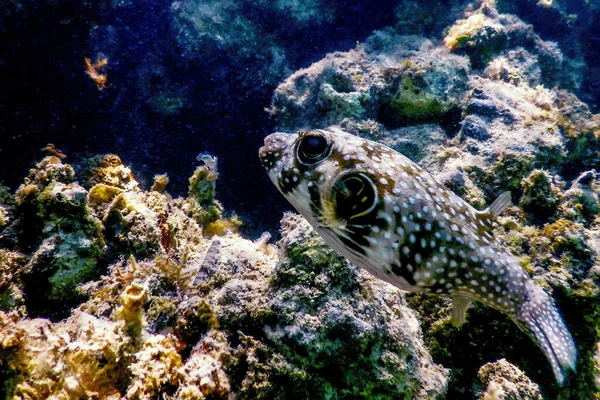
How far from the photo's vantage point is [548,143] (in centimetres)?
600

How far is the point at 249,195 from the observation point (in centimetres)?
906

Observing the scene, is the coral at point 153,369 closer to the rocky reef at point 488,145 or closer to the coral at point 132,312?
the coral at point 132,312

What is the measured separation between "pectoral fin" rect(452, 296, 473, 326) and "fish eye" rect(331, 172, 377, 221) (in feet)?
3.82

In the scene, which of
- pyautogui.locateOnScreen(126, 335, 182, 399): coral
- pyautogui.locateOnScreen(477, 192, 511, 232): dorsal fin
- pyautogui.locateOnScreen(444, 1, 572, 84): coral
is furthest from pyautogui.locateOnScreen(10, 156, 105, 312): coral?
pyautogui.locateOnScreen(444, 1, 572, 84): coral

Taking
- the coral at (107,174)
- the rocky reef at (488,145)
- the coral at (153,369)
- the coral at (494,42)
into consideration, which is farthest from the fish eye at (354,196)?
the coral at (494,42)

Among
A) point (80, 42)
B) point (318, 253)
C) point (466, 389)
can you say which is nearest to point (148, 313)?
point (318, 253)

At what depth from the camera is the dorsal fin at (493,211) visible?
107 inches

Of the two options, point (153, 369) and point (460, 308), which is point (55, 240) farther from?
point (460, 308)

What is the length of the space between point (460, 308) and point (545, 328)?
66cm

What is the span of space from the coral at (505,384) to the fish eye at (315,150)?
9.45 feet

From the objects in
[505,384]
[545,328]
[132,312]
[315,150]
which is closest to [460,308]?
[545,328]

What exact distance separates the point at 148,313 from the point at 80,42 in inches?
367

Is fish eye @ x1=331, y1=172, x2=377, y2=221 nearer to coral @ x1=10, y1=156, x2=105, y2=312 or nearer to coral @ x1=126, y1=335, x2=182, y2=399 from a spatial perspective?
coral @ x1=126, y1=335, x2=182, y2=399

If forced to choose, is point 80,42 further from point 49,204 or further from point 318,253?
point 318,253
